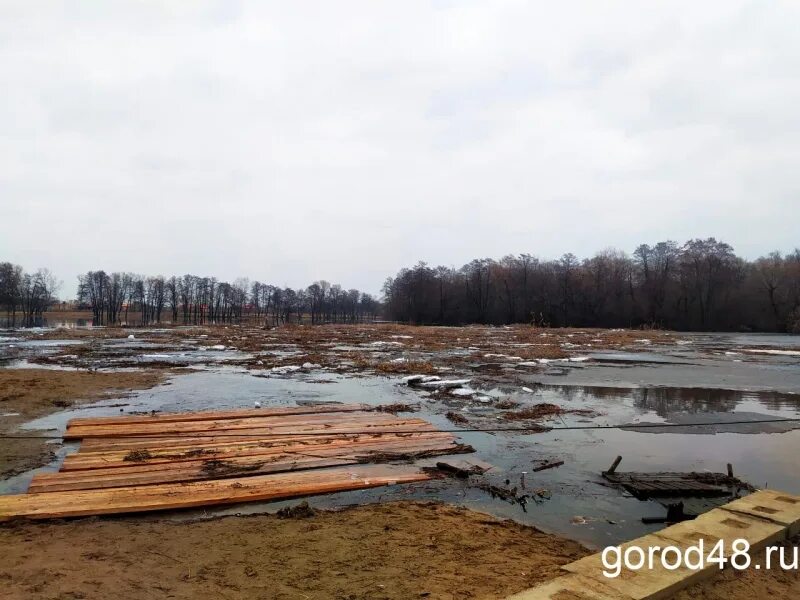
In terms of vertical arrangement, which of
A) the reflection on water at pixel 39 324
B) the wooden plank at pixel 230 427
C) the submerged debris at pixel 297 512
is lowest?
the reflection on water at pixel 39 324

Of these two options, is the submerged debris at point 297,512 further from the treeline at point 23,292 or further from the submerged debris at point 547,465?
the treeline at point 23,292

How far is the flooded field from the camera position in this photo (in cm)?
720

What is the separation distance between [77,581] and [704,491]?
7.60 metres

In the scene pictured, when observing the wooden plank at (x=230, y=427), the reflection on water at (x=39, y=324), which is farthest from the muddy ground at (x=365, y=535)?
the reflection on water at (x=39, y=324)

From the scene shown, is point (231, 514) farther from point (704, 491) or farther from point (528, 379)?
point (528, 379)

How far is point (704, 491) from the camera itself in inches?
289

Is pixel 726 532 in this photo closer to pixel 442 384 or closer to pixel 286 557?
pixel 286 557

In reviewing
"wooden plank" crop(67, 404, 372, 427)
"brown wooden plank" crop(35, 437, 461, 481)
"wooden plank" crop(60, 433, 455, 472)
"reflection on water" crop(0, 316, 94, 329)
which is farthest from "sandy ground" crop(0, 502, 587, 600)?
Result: "reflection on water" crop(0, 316, 94, 329)

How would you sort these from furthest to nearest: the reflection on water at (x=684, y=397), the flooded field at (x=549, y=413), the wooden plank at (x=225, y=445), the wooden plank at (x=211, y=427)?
the reflection on water at (x=684, y=397) < the wooden plank at (x=211, y=427) < the wooden plank at (x=225, y=445) < the flooded field at (x=549, y=413)

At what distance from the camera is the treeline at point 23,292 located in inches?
3391

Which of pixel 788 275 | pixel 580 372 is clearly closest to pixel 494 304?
pixel 788 275

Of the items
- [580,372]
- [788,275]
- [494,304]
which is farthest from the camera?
[494,304]

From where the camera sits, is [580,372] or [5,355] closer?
[580,372]

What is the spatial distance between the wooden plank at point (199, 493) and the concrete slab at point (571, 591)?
12.4 feet
